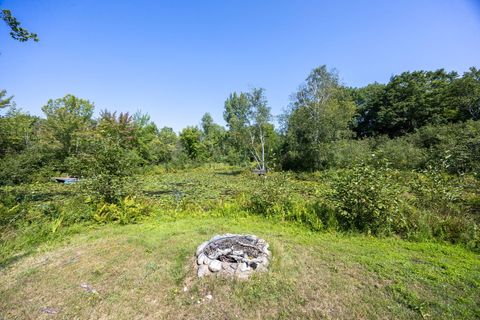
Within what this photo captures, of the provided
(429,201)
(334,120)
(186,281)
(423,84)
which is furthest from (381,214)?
(423,84)

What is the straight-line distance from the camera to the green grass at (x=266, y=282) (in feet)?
9.53

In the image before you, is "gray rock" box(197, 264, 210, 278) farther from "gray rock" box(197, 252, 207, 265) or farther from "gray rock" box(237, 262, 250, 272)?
"gray rock" box(237, 262, 250, 272)

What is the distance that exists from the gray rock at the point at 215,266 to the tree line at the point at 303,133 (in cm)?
555

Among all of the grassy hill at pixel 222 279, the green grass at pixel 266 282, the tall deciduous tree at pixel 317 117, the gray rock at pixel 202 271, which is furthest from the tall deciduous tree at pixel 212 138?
the gray rock at pixel 202 271

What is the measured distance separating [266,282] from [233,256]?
79 cm

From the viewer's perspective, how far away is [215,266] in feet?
12.3

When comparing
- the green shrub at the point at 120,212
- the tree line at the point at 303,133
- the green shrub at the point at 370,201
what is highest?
the tree line at the point at 303,133

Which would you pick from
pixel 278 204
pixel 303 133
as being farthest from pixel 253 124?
pixel 278 204

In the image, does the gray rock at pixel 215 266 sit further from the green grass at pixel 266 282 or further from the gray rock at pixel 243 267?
the gray rock at pixel 243 267

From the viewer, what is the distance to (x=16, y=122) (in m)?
19.5

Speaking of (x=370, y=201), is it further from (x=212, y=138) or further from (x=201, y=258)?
(x=212, y=138)

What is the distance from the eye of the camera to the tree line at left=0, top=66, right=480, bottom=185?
11664mm

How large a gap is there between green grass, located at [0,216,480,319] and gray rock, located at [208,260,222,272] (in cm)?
21

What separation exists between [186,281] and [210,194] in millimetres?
6603
